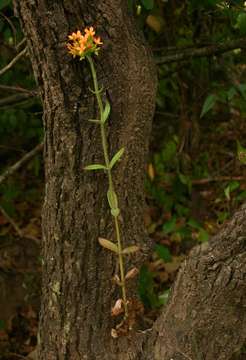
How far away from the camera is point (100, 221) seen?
57.2 inches

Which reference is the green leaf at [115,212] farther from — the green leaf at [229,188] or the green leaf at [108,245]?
the green leaf at [229,188]

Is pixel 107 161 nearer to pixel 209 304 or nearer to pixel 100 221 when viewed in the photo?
pixel 100 221

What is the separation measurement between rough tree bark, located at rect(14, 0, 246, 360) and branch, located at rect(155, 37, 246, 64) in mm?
688

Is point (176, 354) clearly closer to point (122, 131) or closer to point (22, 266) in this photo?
point (122, 131)

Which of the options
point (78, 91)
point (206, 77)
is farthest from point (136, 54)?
point (206, 77)

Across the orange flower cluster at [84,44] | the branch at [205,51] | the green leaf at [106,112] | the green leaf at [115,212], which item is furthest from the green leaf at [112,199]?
the branch at [205,51]

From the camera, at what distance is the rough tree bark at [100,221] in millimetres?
1313

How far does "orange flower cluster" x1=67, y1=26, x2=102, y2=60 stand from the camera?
1199 mm

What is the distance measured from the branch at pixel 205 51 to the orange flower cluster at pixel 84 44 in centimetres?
86

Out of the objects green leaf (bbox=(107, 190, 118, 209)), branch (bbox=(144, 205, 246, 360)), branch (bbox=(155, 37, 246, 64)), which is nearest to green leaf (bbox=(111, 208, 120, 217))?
green leaf (bbox=(107, 190, 118, 209))

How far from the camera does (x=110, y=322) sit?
59.0 inches

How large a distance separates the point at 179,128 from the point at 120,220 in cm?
167

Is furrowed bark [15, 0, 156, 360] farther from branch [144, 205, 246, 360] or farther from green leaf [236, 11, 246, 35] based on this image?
green leaf [236, 11, 246, 35]

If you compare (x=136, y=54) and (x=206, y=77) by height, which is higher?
(x=136, y=54)
